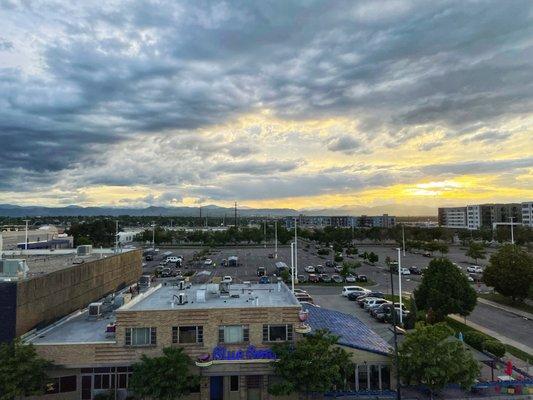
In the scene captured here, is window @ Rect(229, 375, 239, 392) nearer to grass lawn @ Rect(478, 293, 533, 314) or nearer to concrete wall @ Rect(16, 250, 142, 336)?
concrete wall @ Rect(16, 250, 142, 336)

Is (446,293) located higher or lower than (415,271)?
higher

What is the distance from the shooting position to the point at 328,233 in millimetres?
151750

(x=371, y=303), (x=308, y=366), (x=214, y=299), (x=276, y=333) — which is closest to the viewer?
(x=308, y=366)

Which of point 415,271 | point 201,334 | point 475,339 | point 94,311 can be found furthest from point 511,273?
point 94,311

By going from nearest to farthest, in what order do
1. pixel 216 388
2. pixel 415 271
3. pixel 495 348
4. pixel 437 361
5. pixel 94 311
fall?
pixel 437 361, pixel 216 388, pixel 94 311, pixel 495 348, pixel 415 271

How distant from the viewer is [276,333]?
2609cm

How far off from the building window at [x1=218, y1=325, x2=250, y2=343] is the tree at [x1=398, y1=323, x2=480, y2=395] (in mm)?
9500

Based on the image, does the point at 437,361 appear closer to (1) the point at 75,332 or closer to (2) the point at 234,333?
(2) the point at 234,333

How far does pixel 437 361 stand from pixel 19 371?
22.6 metres

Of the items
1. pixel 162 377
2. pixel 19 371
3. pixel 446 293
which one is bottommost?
pixel 162 377

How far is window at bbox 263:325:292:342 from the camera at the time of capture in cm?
2602

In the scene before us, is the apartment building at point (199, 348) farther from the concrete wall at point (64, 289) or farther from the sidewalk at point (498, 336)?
the sidewalk at point (498, 336)

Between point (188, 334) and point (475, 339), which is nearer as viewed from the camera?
point (188, 334)

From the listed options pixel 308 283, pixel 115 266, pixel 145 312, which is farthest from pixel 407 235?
pixel 145 312
